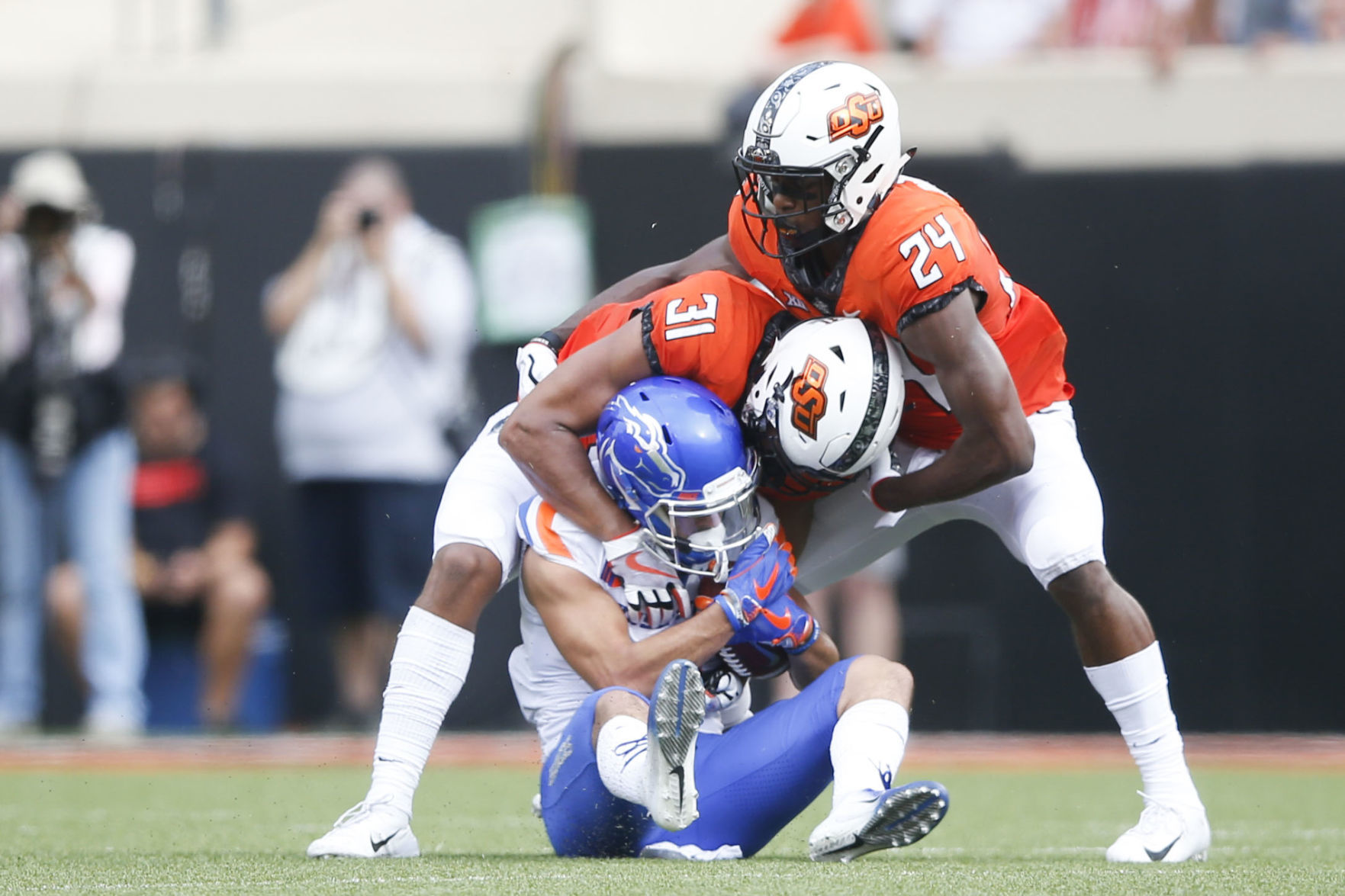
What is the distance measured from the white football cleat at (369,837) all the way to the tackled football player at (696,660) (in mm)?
291

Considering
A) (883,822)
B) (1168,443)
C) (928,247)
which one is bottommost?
(1168,443)

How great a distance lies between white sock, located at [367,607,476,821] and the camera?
3.90m

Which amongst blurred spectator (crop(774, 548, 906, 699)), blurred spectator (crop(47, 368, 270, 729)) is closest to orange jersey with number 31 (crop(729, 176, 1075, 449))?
blurred spectator (crop(774, 548, 906, 699))

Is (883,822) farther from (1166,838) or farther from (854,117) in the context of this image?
(854,117)

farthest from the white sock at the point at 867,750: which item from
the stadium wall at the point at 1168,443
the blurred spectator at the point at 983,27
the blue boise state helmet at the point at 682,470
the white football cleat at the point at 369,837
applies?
the blurred spectator at the point at 983,27

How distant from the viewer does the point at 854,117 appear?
13.1ft

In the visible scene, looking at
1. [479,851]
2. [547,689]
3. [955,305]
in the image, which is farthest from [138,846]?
[955,305]

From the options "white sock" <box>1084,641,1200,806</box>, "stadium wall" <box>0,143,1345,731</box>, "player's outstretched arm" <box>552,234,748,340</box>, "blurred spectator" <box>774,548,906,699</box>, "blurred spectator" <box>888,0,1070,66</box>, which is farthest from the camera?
"blurred spectator" <box>888,0,1070,66</box>

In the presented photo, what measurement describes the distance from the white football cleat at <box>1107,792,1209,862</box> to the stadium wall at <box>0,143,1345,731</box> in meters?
3.93

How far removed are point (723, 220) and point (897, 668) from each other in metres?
4.75

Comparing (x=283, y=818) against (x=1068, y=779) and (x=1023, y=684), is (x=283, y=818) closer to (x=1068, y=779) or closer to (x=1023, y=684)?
(x=1068, y=779)

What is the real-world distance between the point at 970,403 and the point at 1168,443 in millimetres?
4358

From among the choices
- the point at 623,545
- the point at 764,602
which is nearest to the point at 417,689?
the point at 623,545

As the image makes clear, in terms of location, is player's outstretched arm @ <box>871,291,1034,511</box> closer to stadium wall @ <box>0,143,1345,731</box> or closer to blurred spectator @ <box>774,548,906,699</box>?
blurred spectator @ <box>774,548,906,699</box>
